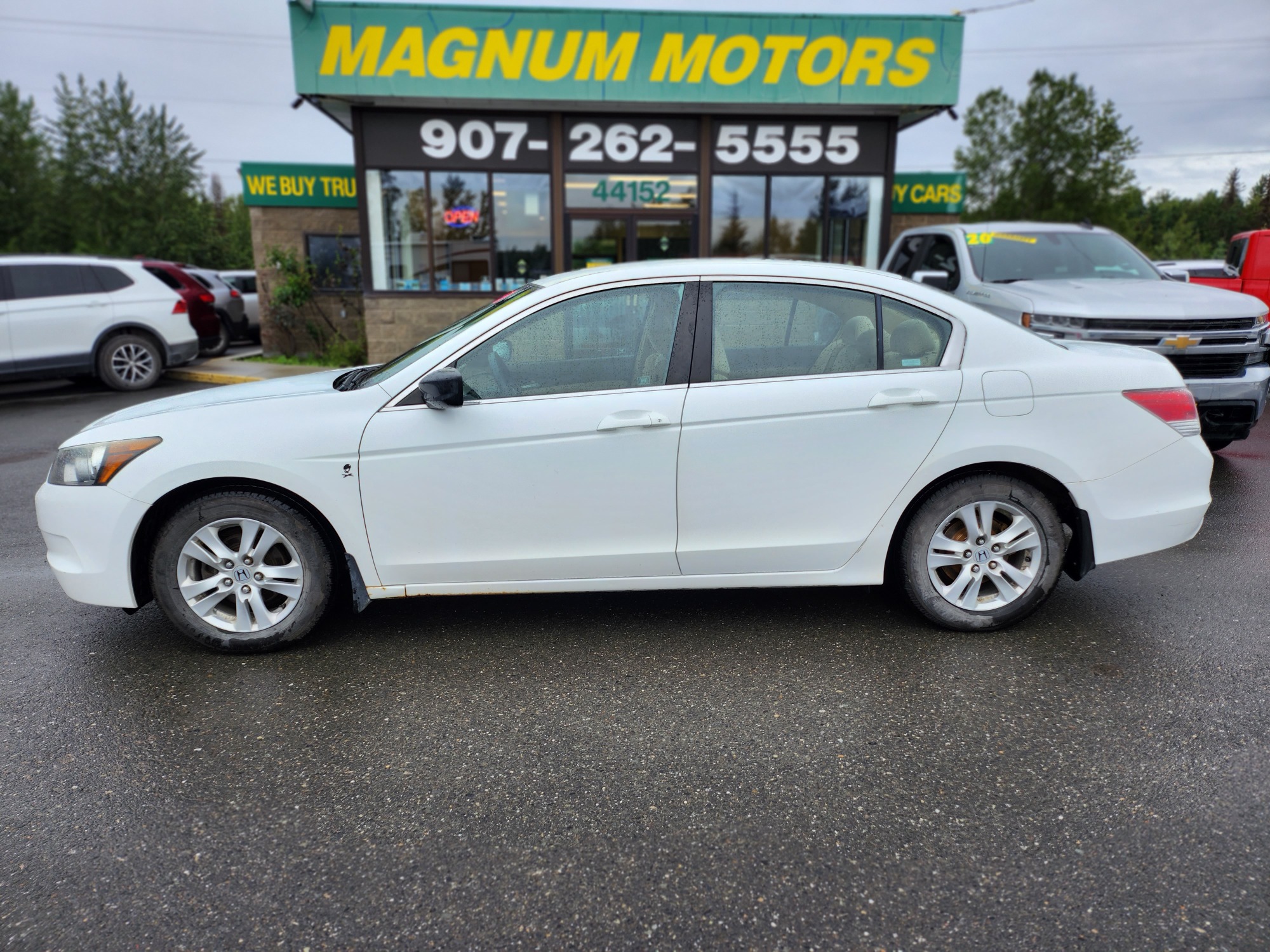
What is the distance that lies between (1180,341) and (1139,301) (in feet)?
1.43

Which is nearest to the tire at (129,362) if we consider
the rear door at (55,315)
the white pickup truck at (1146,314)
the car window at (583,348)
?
the rear door at (55,315)

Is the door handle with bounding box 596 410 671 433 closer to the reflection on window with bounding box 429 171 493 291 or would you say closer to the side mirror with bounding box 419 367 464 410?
the side mirror with bounding box 419 367 464 410

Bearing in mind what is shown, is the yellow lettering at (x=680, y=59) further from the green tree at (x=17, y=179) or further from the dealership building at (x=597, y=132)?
the green tree at (x=17, y=179)

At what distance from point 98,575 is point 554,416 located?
2.05 meters

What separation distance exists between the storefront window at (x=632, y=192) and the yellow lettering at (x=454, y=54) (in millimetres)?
2150

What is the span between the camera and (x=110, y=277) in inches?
480

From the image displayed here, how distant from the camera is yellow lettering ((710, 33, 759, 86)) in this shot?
1266 centimetres

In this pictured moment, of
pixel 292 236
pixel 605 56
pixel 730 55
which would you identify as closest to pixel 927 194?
pixel 730 55

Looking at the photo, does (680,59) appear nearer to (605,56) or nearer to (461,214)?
(605,56)

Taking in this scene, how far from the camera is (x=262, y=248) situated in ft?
52.7

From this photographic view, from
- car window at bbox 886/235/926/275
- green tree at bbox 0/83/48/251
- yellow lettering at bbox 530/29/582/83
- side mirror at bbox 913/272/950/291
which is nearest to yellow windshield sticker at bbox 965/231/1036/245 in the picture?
side mirror at bbox 913/272/950/291

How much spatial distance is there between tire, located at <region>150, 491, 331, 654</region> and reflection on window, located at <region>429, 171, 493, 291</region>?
10.6 meters

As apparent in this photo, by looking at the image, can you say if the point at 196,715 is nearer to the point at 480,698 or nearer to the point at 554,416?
the point at 480,698

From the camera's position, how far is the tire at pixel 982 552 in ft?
12.8
